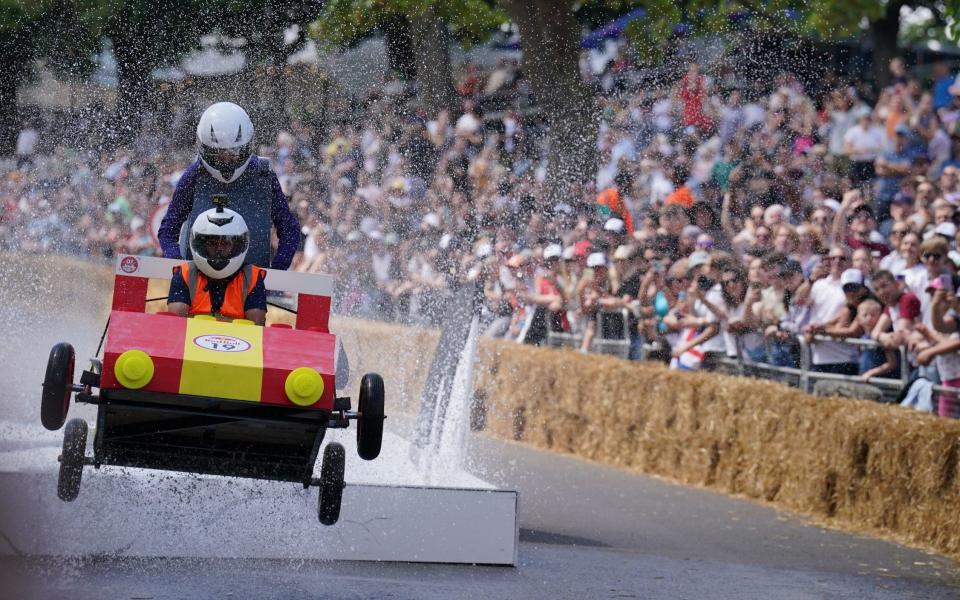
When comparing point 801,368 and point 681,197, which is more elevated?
point 681,197

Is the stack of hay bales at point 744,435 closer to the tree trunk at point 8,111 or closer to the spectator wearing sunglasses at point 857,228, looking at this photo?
the spectator wearing sunglasses at point 857,228

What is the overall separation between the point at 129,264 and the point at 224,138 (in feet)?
2.97

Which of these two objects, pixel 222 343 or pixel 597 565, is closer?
pixel 222 343

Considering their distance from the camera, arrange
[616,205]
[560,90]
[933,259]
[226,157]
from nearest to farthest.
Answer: [226,157] → [933,259] → [616,205] → [560,90]

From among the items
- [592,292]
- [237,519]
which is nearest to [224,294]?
[237,519]

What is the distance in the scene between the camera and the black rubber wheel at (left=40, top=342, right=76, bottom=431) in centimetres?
749

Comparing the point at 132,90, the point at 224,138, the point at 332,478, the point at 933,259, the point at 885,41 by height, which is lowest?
the point at 332,478

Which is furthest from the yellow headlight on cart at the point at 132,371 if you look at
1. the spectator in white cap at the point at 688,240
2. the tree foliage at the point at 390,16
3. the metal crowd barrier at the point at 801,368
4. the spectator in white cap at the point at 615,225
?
the tree foliage at the point at 390,16

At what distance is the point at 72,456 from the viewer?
755cm

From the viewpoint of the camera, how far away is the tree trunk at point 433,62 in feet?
79.4

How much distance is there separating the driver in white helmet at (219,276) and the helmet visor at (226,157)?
374 mm

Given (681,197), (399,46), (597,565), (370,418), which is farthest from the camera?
(399,46)

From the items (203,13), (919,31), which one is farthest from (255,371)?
(919,31)

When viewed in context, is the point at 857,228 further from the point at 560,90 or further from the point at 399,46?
the point at 399,46
